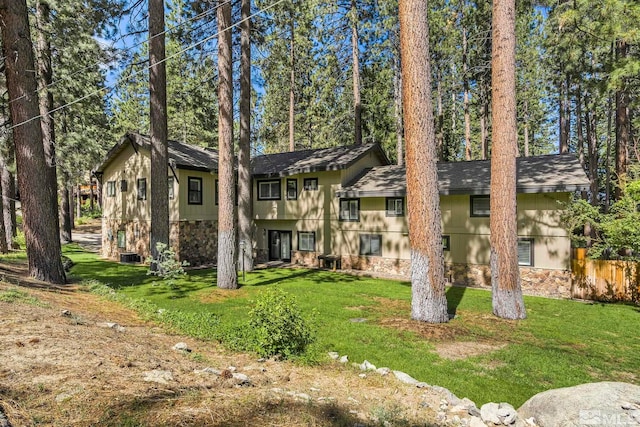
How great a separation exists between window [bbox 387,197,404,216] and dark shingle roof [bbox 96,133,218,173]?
8.87 m

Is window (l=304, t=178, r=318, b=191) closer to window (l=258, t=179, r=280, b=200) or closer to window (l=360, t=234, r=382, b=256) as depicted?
window (l=258, t=179, r=280, b=200)

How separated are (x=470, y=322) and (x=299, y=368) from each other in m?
5.22

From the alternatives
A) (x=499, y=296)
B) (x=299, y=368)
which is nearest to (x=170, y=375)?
(x=299, y=368)

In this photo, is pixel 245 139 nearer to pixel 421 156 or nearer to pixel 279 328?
pixel 421 156

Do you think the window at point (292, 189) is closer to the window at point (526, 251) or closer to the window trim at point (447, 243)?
the window trim at point (447, 243)

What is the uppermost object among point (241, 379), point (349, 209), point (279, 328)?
point (349, 209)

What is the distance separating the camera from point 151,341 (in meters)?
5.48

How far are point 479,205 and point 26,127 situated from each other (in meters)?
14.6

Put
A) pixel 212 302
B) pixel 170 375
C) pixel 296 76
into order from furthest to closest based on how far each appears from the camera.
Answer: pixel 296 76 < pixel 212 302 < pixel 170 375

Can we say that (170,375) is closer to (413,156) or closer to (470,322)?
(413,156)

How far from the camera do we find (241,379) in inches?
157

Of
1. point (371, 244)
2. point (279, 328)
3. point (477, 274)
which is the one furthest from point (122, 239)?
point (477, 274)

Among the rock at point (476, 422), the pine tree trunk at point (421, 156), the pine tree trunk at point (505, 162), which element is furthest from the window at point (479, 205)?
the rock at point (476, 422)

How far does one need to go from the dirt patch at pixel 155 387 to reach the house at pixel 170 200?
1168 cm
